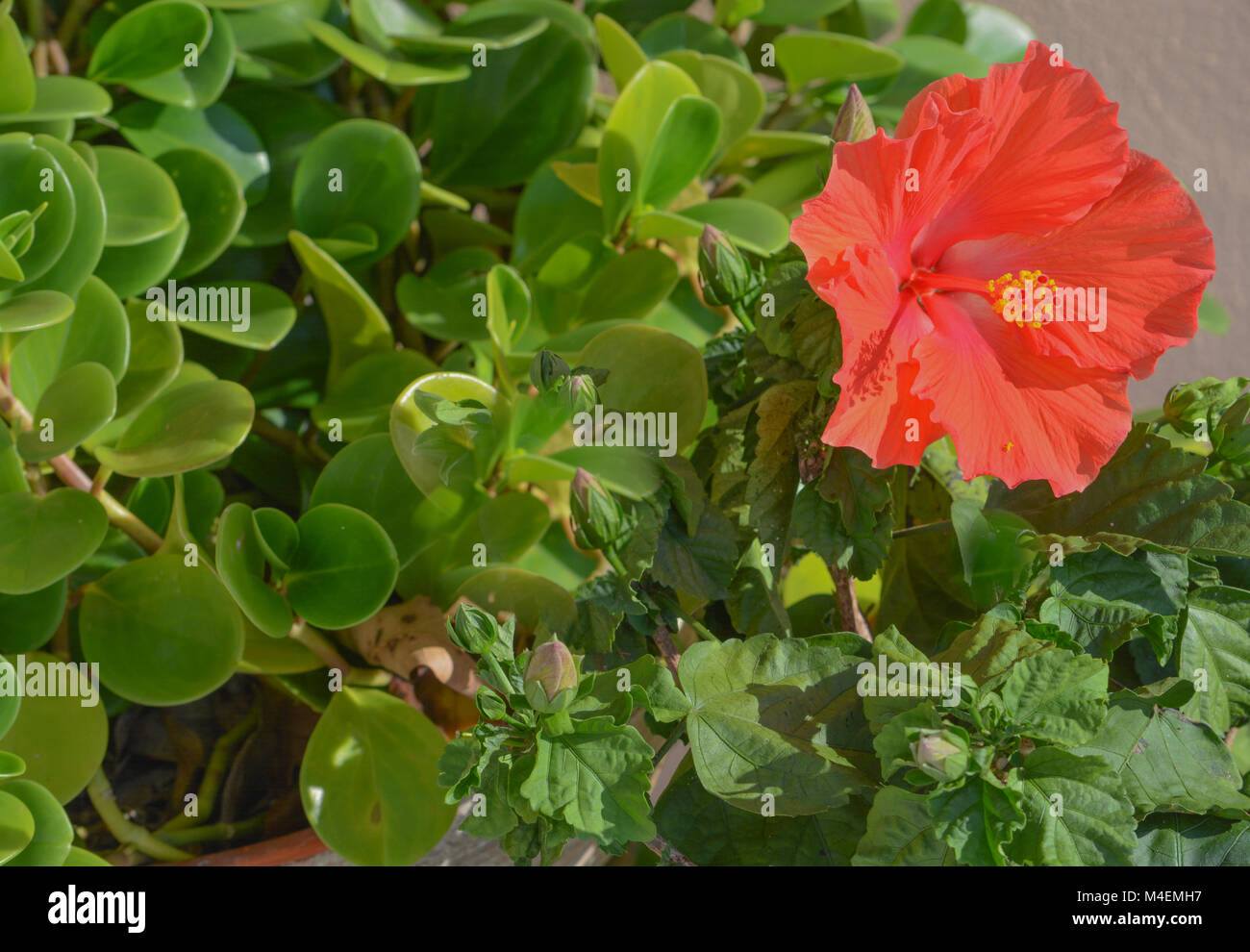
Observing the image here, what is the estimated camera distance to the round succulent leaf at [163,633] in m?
0.43

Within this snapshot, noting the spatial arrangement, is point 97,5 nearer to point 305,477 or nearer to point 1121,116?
point 305,477

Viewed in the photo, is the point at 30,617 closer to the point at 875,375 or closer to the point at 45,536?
the point at 45,536

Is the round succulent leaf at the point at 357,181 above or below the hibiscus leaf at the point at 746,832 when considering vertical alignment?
above

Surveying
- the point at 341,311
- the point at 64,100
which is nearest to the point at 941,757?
the point at 341,311

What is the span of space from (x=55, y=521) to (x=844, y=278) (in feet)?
1.11

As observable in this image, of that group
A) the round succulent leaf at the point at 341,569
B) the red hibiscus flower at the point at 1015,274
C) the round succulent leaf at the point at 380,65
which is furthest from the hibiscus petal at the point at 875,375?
the round succulent leaf at the point at 380,65

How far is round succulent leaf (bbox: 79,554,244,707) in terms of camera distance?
1.42 ft

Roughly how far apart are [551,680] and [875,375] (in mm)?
141

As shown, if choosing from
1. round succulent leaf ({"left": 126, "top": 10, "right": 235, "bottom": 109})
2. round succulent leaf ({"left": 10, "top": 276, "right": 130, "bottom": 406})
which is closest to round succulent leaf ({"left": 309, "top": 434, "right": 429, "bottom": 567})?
round succulent leaf ({"left": 10, "top": 276, "right": 130, "bottom": 406})

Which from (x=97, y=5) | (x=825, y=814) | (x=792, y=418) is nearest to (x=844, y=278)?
(x=792, y=418)

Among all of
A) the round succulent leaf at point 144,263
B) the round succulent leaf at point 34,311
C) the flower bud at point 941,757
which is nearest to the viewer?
the flower bud at point 941,757

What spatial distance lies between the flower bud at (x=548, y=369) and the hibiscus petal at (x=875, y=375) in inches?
3.8

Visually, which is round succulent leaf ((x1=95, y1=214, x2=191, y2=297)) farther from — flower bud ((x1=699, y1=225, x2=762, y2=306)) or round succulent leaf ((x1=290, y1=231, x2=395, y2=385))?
flower bud ((x1=699, y1=225, x2=762, y2=306))

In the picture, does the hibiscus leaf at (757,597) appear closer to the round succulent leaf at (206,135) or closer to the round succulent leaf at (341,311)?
the round succulent leaf at (341,311)
